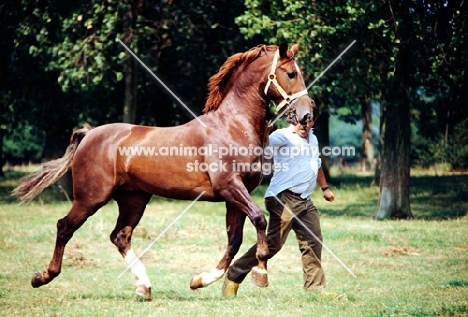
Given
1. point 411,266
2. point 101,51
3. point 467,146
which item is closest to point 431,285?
point 411,266

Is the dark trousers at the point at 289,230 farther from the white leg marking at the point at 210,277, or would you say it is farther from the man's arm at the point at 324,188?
the white leg marking at the point at 210,277

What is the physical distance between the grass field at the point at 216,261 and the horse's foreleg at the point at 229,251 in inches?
9.6

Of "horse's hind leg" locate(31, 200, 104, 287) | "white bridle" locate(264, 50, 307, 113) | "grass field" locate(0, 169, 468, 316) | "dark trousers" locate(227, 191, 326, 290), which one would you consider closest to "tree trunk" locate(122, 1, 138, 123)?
"grass field" locate(0, 169, 468, 316)

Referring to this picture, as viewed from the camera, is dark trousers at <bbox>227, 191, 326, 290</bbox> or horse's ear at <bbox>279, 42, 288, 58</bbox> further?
dark trousers at <bbox>227, 191, 326, 290</bbox>

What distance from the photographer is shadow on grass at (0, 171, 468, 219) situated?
2081 centimetres

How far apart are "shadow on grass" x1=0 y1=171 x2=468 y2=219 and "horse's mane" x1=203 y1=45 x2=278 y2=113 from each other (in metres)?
12.0

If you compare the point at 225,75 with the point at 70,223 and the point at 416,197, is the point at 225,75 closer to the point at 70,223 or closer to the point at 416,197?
the point at 70,223

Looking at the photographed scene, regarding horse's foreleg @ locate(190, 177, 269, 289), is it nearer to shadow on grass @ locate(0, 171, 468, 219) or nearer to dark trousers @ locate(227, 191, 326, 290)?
dark trousers @ locate(227, 191, 326, 290)

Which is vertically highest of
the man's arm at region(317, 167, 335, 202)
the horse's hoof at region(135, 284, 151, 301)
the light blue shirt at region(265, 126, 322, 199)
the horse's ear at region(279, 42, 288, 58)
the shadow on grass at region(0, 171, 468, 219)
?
Result: the horse's ear at region(279, 42, 288, 58)

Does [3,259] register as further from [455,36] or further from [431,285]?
[455,36]

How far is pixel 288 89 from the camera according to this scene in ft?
26.2

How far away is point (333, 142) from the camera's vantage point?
9950cm

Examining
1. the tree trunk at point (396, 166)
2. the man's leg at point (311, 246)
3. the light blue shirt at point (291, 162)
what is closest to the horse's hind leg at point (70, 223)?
the light blue shirt at point (291, 162)

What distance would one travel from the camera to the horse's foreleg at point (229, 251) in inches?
314
